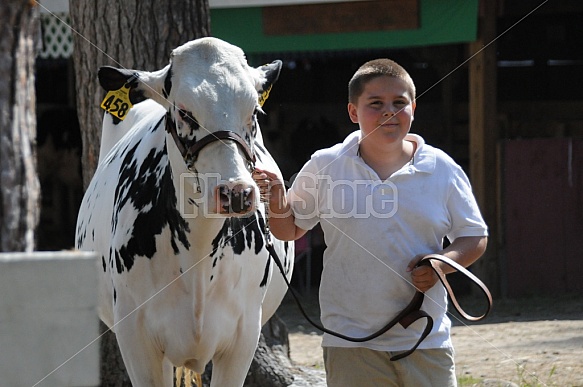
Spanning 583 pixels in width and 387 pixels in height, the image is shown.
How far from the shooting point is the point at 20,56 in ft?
9.20

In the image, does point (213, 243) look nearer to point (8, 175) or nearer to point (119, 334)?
point (119, 334)

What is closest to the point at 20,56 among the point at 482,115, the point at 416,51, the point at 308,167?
the point at 308,167

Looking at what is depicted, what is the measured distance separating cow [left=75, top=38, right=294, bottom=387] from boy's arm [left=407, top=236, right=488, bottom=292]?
74 cm

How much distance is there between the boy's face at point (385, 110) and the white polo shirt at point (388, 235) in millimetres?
126

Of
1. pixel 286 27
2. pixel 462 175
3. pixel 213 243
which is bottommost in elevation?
pixel 213 243

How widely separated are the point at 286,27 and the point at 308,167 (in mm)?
6144

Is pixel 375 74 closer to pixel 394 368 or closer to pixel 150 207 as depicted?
pixel 394 368

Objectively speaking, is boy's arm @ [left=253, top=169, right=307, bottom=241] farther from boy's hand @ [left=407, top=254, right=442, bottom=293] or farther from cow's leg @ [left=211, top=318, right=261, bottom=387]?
cow's leg @ [left=211, top=318, right=261, bottom=387]

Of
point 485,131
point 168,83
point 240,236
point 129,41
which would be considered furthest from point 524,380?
point 485,131

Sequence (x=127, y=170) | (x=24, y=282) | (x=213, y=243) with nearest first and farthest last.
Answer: (x=24, y=282)
(x=213, y=243)
(x=127, y=170)

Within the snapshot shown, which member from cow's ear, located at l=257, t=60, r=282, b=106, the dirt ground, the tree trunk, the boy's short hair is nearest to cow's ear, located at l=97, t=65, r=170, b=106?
cow's ear, located at l=257, t=60, r=282, b=106

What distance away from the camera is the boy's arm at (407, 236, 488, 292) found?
3.54 meters

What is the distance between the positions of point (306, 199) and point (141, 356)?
3.77ft

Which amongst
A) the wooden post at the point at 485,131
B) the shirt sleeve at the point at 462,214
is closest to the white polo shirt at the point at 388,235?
the shirt sleeve at the point at 462,214
